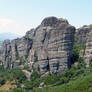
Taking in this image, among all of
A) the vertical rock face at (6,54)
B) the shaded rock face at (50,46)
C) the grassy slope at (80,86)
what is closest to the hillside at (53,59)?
the shaded rock face at (50,46)

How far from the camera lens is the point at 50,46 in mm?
67250

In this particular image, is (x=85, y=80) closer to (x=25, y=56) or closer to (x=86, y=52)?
(x=86, y=52)

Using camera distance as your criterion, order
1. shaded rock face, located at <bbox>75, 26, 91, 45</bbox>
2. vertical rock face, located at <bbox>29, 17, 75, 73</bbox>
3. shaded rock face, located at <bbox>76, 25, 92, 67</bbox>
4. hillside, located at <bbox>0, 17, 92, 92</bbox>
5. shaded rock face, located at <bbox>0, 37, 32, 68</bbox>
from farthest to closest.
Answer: shaded rock face, located at <bbox>0, 37, 32, 68</bbox> < shaded rock face, located at <bbox>75, 26, 91, 45</bbox> < vertical rock face, located at <bbox>29, 17, 75, 73</bbox> < shaded rock face, located at <bbox>76, 25, 92, 67</bbox> < hillside, located at <bbox>0, 17, 92, 92</bbox>

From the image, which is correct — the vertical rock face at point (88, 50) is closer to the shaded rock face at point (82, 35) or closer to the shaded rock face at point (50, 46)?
the shaded rock face at point (82, 35)

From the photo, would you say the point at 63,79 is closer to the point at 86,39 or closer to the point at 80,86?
the point at 80,86

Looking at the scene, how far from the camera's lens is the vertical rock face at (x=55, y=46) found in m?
64.9

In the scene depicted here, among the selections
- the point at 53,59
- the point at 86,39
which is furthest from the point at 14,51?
the point at 86,39

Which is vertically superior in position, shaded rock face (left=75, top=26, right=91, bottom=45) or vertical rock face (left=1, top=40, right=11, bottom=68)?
shaded rock face (left=75, top=26, right=91, bottom=45)

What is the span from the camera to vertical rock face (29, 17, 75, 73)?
64875 millimetres

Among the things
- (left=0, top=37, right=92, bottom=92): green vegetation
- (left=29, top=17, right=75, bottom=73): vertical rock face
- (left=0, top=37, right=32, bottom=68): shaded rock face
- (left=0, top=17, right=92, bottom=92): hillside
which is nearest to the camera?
(left=0, top=37, right=92, bottom=92): green vegetation

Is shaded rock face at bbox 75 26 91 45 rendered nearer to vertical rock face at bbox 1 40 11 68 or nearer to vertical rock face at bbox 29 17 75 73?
vertical rock face at bbox 29 17 75 73

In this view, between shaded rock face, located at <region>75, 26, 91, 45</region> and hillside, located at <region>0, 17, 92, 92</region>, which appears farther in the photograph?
shaded rock face, located at <region>75, 26, 91, 45</region>

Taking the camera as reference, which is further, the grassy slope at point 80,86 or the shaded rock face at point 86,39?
the shaded rock face at point 86,39

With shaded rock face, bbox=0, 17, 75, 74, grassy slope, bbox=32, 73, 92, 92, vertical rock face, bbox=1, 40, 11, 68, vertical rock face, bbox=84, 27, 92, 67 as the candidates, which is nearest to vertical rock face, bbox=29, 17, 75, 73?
shaded rock face, bbox=0, 17, 75, 74
